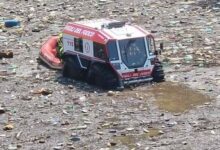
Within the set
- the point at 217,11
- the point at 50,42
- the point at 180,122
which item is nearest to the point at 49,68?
the point at 50,42

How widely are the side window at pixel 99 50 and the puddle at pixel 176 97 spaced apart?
1.10 metres

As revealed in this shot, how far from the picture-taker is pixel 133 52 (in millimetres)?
15023

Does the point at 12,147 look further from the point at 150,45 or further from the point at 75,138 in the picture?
the point at 150,45

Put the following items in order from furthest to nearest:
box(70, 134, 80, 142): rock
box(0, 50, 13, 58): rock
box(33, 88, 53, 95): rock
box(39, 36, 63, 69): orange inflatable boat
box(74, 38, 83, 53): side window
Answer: box(0, 50, 13, 58): rock
box(39, 36, 63, 69): orange inflatable boat
box(74, 38, 83, 53): side window
box(33, 88, 53, 95): rock
box(70, 134, 80, 142): rock

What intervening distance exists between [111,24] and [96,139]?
3730 mm

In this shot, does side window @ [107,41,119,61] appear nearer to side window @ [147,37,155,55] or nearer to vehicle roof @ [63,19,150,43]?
vehicle roof @ [63,19,150,43]

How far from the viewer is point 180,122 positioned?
42.1 ft

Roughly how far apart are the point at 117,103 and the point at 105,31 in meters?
1.75

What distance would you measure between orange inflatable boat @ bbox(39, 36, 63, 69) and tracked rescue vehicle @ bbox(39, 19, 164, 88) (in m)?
1.12

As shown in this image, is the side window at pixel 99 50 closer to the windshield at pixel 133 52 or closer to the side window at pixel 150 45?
the windshield at pixel 133 52

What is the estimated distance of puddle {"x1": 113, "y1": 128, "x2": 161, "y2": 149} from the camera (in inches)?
470

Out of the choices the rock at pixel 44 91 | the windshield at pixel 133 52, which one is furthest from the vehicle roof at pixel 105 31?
the rock at pixel 44 91

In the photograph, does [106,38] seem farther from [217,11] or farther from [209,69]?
[217,11]

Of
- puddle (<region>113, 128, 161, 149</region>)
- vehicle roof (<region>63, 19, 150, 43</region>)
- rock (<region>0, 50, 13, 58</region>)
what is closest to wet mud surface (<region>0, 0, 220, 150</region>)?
puddle (<region>113, 128, 161, 149</region>)
